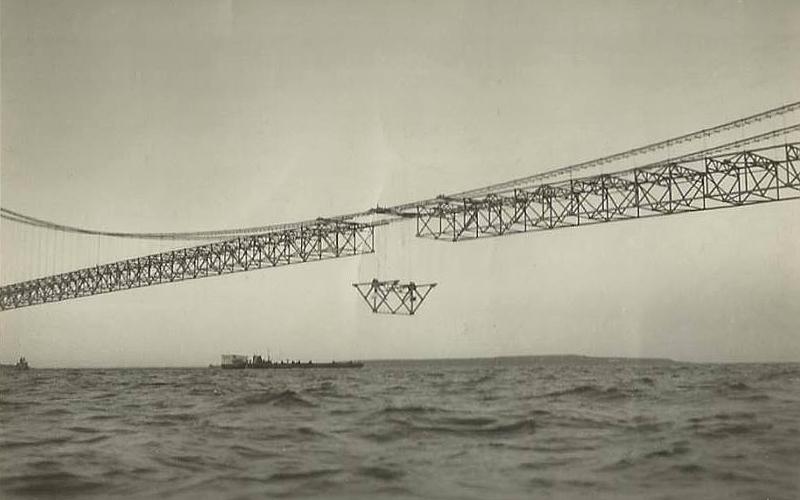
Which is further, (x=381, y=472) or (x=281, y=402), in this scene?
(x=281, y=402)

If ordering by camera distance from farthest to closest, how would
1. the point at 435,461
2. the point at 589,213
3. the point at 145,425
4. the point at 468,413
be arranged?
the point at 589,213 → the point at 468,413 → the point at 145,425 → the point at 435,461

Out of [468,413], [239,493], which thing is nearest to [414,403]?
[468,413]

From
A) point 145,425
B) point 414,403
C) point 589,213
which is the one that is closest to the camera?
point 145,425

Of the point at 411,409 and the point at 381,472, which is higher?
the point at 411,409

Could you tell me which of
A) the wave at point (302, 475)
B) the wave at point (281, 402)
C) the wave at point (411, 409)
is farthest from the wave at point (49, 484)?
the wave at point (281, 402)

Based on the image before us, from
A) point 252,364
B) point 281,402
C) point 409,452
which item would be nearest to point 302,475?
point 409,452

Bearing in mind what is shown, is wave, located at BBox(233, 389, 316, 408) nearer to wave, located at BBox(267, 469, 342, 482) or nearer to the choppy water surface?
the choppy water surface

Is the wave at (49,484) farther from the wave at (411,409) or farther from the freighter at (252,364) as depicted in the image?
the freighter at (252,364)

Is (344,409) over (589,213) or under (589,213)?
under

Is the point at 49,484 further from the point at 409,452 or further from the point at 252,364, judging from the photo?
the point at 252,364

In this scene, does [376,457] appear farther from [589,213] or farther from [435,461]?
[589,213]

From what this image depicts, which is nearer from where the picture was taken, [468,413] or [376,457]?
[376,457]
